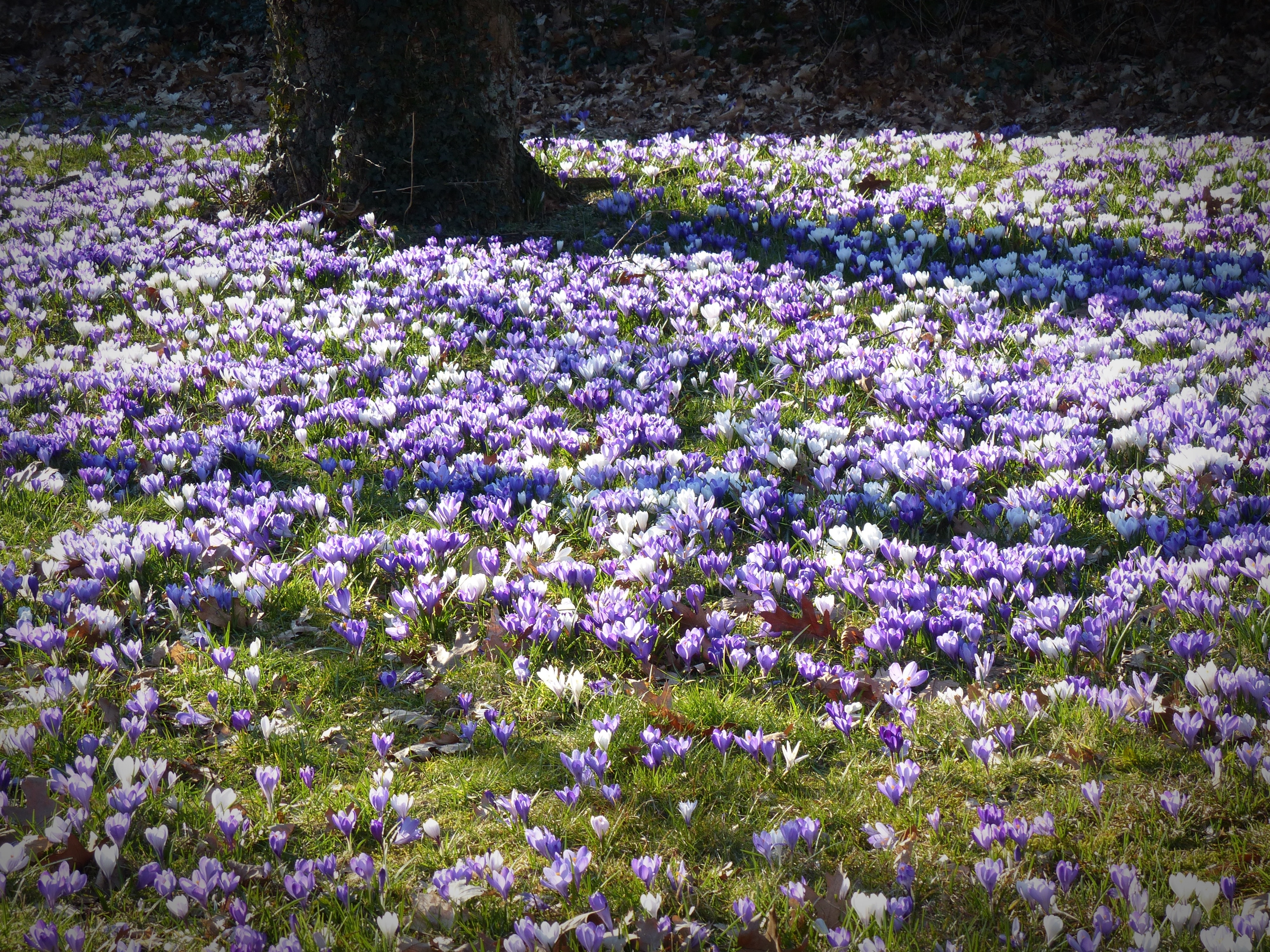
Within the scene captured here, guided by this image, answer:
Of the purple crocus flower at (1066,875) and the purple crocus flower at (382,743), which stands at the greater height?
the purple crocus flower at (1066,875)

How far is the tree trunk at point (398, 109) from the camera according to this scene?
23.9 feet

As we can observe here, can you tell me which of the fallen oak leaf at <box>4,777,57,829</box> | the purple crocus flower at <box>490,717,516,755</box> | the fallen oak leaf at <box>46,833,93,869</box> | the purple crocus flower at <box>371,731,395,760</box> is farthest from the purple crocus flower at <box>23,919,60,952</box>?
the purple crocus flower at <box>490,717,516,755</box>

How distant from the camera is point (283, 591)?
346cm

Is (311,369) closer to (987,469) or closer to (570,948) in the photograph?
(987,469)

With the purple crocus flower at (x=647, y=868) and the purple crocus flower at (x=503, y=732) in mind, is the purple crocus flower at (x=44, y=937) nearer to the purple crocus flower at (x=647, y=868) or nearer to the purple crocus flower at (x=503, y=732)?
the purple crocus flower at (x=503, y=732)

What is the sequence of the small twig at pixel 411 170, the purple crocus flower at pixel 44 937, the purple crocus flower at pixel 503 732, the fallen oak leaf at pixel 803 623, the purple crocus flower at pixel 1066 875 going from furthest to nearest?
the small twig at pixel 411 170, the fallen oak leaf at pixel 803 623, the purple crocus flower at pixel 503 732, the purple crocus flower at pixel 1066 875, the purple crocus flower at pixel 44 937

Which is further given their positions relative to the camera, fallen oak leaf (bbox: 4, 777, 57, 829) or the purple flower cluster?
the purple flower cluster

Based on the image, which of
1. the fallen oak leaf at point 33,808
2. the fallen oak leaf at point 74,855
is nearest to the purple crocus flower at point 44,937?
the fallen oak leaf at point 74,855

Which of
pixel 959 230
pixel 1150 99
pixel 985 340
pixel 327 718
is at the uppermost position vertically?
pixel 1150 99

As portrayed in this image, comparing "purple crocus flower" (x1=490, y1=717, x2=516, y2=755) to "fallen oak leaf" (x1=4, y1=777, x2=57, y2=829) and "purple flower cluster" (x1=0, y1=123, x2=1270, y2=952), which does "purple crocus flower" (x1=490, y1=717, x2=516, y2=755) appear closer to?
Result: "purple flower cluster" (x1=0, y1=123, x2=1270, y2=952)

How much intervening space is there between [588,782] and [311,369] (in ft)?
11.5

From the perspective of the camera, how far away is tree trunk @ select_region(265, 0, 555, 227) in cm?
728

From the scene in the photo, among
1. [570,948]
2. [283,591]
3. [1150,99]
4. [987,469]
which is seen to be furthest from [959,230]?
[1150,99]

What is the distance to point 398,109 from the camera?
7480 mm
